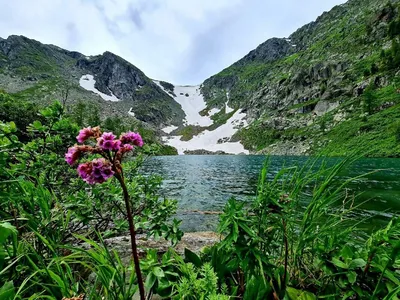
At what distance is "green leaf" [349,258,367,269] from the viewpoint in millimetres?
1778

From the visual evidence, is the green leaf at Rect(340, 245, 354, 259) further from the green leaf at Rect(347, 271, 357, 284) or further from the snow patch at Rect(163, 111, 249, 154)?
the snow patch at Rect(163, 111, 249, 154)

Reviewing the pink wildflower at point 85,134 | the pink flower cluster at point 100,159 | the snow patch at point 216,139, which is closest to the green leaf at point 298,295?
the pink flower cluster at point 100,159

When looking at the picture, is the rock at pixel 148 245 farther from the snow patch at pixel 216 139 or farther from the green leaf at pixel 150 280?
the snow patch at pixel 216 139

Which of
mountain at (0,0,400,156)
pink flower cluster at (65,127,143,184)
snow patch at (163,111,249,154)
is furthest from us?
snow patch at (163,111,249,154)

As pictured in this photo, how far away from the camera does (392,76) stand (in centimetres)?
7756

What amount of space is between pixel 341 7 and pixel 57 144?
253180 mm

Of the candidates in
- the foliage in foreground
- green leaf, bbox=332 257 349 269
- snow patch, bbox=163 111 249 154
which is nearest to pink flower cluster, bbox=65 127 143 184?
the foliage in foreground

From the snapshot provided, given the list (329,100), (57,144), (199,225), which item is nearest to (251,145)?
(329,100)

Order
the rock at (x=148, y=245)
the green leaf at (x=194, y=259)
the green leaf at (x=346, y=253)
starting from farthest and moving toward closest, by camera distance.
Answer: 1. the rock at (x=148, y=245)
2. the green leaf at (x=194, y=259)
3. the green leaf at (x=346, y=253)

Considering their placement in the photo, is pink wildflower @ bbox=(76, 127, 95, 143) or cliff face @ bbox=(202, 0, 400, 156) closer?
pink wildflower @ bbox=(76, 127, 95, 143)

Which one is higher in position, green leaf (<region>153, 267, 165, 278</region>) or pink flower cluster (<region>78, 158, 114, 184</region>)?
pink flower cluster (<region>78, 158, 114, 184</region>)

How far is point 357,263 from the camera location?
1.79 m

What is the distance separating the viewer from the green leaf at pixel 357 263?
5.83 feet

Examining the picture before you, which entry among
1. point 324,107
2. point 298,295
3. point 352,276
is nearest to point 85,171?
point 298,295
